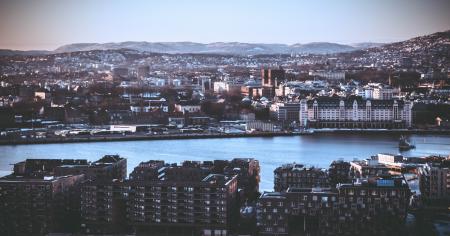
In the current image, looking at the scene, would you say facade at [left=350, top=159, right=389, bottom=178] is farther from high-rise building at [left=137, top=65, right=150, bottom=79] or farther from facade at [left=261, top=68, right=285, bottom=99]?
high-rise building at [left=137, top=65, right=150, bottom=79]

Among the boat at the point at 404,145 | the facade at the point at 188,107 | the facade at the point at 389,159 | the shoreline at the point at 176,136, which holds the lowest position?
the shoreline at the point at 176,136

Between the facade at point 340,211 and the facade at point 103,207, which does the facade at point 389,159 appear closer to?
the facade at point 340,211

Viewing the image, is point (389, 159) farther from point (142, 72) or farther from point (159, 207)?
point (142, 72)

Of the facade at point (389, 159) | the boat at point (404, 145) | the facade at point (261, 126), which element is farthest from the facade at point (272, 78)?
the facade at point (389, 159)

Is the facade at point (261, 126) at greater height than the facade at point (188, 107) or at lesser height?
lesser

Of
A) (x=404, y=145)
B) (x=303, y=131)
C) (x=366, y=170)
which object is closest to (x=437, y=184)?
(x=366, y=170)

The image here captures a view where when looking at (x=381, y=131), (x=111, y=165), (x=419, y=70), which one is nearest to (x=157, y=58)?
(x=419, y=70)

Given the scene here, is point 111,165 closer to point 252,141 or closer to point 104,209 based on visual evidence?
point 104,209
